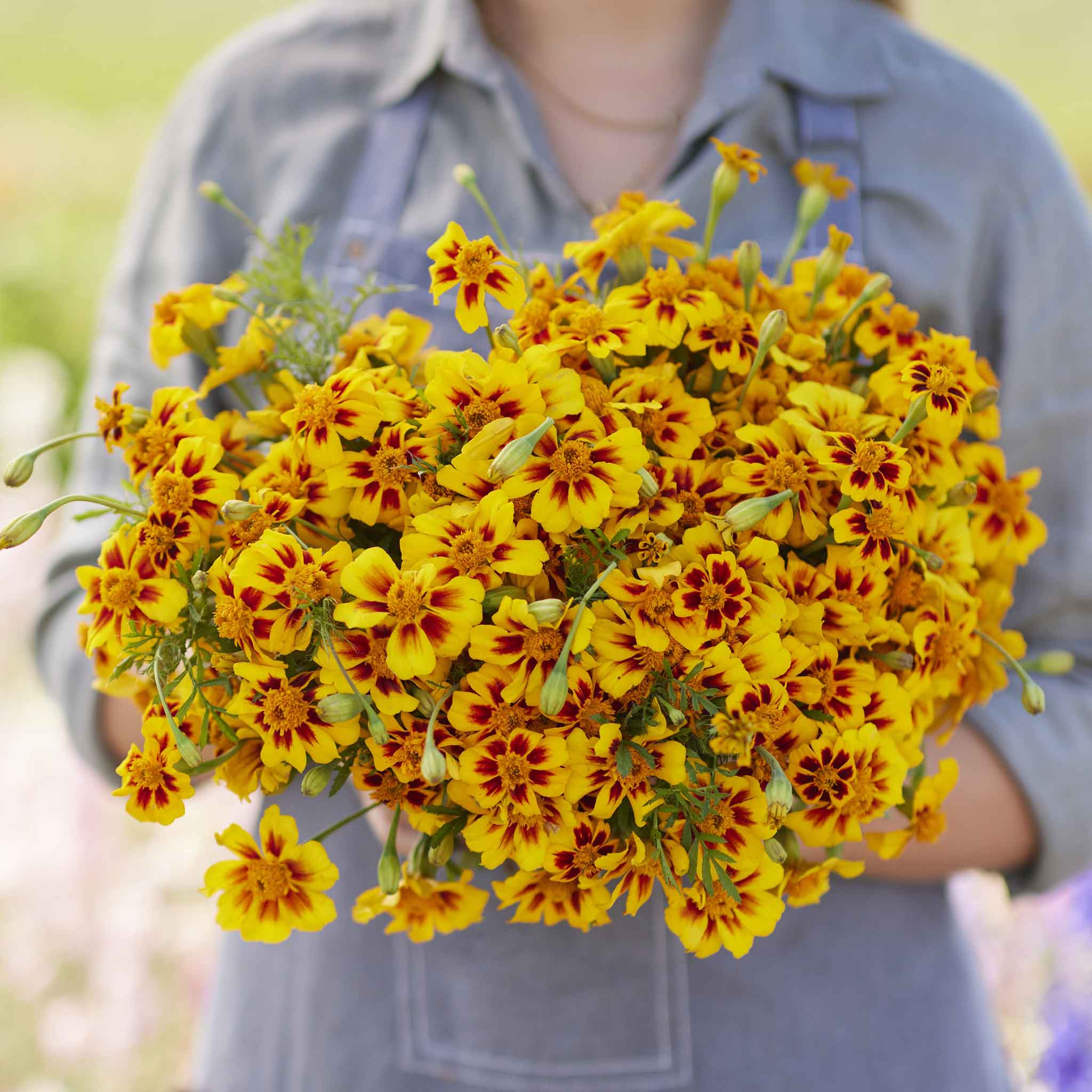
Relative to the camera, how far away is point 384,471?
432 mm

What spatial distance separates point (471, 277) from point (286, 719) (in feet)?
0.66

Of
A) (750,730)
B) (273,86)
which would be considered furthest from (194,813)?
(750,730)

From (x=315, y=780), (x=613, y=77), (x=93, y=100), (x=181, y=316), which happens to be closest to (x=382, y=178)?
(x=613, y=77)

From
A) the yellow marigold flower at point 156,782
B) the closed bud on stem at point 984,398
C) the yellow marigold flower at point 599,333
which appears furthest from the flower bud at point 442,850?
the closed bud on stem at point 984,398

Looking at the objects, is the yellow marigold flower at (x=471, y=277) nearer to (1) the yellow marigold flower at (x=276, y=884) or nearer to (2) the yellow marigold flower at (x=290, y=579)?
(2) the yellow marigold flower at (x=290, y=579)

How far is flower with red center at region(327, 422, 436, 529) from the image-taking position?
43 cm

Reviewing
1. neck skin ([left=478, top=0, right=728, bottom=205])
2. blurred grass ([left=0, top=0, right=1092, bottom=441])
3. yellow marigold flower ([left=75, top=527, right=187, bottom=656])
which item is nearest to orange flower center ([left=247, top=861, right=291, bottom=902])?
yellow marigold flower ([left=75, top=527, right=187, bottom=656])

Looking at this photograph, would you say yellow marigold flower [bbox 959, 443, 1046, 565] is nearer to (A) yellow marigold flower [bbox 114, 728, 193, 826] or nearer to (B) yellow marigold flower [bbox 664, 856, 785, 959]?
(B) yellow marigold flower [bbox 664, 856, 785, 959]

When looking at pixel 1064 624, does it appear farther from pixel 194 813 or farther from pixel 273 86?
pixel 194 813

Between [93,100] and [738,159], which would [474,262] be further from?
[93,100]

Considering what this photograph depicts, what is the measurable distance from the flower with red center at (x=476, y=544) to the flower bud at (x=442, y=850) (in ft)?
0.38

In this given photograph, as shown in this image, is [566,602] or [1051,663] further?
[1051,663]

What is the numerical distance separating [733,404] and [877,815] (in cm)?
19

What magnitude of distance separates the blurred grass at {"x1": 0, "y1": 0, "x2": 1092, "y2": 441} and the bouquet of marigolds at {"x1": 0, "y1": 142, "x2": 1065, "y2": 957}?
7.53 feet
